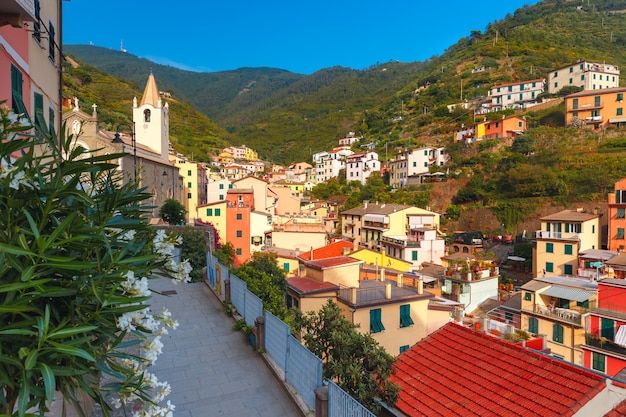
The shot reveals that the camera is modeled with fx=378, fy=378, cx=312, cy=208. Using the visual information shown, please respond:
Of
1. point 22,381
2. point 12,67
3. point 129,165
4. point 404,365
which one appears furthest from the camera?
point 129,165

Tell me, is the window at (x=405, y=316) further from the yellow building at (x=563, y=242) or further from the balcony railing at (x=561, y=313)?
the yellow building at (x=563, y=242)

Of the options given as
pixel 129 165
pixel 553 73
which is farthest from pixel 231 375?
pixel 553 73

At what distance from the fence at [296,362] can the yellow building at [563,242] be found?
30.0 metres

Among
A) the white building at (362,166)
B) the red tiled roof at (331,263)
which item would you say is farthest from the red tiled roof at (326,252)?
the white building at (362,166)

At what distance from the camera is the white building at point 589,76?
63062 millimetres

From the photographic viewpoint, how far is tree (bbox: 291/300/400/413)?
667cm

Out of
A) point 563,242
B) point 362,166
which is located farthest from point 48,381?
point 362,166

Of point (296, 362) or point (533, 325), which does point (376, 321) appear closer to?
point (533, 325)

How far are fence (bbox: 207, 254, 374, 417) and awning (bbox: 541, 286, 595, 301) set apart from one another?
741 inches

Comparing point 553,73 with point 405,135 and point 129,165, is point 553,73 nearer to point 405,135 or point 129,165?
point 405,135

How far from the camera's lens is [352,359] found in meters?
7.25

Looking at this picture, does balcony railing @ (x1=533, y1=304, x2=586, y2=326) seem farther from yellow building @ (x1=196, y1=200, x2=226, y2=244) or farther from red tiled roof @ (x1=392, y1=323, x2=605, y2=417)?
yellow building @ (x1=196, y1=200, x2=226, y2=244)

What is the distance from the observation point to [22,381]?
192 centimetres

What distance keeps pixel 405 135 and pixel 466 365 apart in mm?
70266
